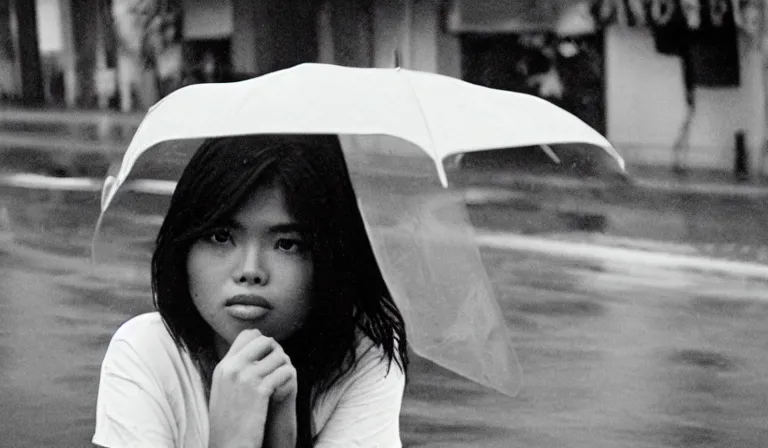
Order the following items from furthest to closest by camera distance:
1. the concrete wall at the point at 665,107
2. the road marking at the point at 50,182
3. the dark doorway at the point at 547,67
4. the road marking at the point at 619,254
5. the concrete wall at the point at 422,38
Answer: the concrete wall at the point at 422,38, the dark doorway at the point at 547,67, the concrete wall at the point at 665,107, the road marking at the point at 50,182, the road marking at the point at 619,254

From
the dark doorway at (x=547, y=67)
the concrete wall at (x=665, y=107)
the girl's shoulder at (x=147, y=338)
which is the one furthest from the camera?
the dark doorway at (x=547, y=67)

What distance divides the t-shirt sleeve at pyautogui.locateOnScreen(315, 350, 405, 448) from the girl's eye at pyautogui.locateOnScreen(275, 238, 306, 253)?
26 centimetres

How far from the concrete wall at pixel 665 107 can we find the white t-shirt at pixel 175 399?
1503 centimetres

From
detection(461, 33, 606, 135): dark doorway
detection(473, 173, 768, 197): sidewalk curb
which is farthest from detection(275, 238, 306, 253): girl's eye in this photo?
detection(461, 33, 606, 135): dark doorway

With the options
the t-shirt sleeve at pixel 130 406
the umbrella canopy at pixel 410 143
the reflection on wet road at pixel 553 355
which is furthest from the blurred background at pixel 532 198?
the t-shirt sleeve at pixel 130 406

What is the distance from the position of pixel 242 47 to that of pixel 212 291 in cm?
2070

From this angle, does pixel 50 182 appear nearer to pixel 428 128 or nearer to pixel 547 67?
pixel 547 67

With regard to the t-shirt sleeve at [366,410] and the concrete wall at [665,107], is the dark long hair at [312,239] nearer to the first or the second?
the t-shirt sleeve at [366,410]

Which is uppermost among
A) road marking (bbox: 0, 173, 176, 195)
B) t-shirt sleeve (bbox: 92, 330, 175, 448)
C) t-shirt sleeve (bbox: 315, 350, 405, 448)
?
t-shirt sleeve (bbox: 92, 330, 175, 448)

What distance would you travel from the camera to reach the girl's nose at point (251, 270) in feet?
7.17

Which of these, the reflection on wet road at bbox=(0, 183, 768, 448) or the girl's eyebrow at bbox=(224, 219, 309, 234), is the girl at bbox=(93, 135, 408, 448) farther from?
the reflection on wet road at bbox=(0, 183, 768, 448)

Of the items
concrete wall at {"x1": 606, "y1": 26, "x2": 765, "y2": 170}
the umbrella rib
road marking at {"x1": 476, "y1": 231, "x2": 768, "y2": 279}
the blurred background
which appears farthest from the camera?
concrete wall at {"x1": 606, "y1": 26, "x2": 765, "y2": 170}

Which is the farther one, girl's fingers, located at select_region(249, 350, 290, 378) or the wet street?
the wet street

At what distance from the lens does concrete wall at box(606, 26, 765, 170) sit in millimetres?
17359
